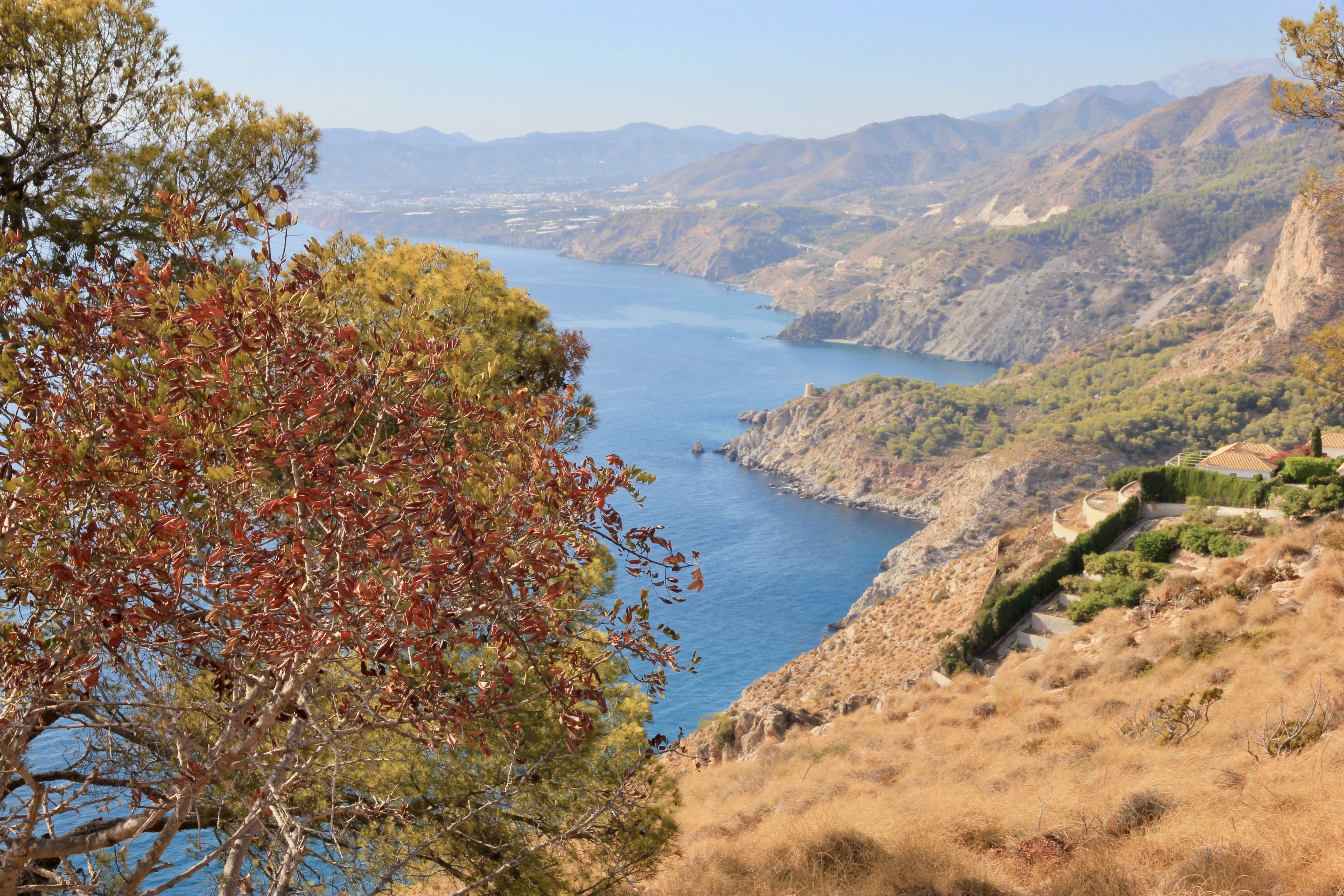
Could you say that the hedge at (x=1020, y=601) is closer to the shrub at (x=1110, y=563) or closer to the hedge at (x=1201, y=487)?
the shrub at (x=1110, y=563)

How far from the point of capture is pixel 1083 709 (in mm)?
12875

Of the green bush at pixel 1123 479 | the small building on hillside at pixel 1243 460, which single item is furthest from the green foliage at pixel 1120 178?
the green bush at pixel 1123 479

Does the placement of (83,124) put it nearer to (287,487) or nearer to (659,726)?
(287,487)

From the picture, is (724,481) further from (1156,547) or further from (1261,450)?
(1156,547)

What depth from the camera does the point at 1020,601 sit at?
21578mm

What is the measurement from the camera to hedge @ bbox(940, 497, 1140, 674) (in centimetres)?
2089

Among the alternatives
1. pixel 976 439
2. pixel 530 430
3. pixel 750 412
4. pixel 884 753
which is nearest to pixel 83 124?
pixel 530 430

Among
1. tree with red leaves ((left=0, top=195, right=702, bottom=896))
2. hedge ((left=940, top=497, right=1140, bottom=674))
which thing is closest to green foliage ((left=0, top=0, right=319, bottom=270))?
tree with red leaves ((left=0, top=195, right=702, bottom=896))

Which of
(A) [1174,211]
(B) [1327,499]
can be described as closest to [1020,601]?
(B) [1327,499]

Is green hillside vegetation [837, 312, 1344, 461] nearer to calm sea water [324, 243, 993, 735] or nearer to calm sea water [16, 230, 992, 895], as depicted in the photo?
calm sea water [16, 230, 992, 895]

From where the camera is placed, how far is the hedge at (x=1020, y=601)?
20.9m

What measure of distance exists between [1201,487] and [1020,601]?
6982mm

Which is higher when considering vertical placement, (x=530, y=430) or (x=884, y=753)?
(x=530, y=430)

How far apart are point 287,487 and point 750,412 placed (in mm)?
83366
